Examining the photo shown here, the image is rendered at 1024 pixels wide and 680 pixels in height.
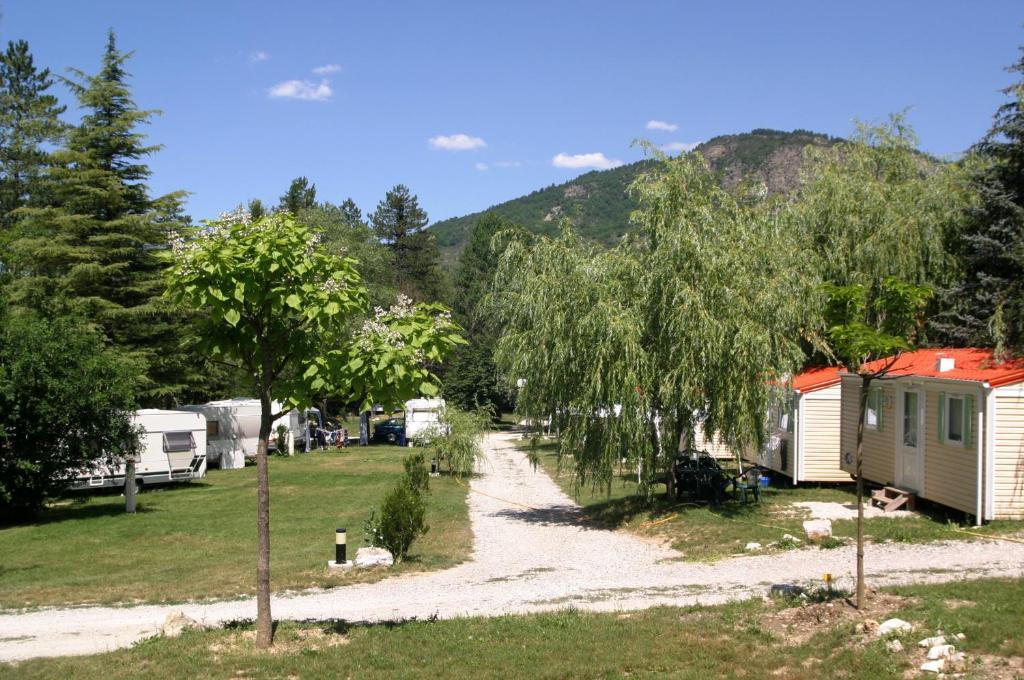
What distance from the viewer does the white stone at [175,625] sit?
346 inches

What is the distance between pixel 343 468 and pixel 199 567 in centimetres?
1633

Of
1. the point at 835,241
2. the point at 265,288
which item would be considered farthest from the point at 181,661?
the point at 835,241

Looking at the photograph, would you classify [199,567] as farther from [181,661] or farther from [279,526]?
[181,661]

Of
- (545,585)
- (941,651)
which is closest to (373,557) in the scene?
(545,585)

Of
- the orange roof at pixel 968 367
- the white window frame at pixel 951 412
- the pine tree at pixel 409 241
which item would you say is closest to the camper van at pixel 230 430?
the orange roof at pixel 968 367

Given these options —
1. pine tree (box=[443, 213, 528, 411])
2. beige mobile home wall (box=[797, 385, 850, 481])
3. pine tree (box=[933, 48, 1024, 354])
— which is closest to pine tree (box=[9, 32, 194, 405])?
pine tree (box=[443, 213, 528, 411])

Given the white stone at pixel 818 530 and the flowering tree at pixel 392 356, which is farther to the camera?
the white stone at pixel 818 530

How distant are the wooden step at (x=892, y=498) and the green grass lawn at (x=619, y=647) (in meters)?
7.45

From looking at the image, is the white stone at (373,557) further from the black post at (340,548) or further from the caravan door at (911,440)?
the caravan door at (911,440)

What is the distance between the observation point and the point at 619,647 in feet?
26.2

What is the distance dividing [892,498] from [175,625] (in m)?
13.5

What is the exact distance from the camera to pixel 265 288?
7.77m

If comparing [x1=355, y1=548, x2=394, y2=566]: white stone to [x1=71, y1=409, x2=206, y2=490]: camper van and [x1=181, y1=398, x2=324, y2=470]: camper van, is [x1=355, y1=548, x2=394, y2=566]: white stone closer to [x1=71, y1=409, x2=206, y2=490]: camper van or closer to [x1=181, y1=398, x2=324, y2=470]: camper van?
[x1=71, y1=409, x2=206, y2=490]: camper van

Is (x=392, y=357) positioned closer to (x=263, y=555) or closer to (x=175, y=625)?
(x=263, y=555)
